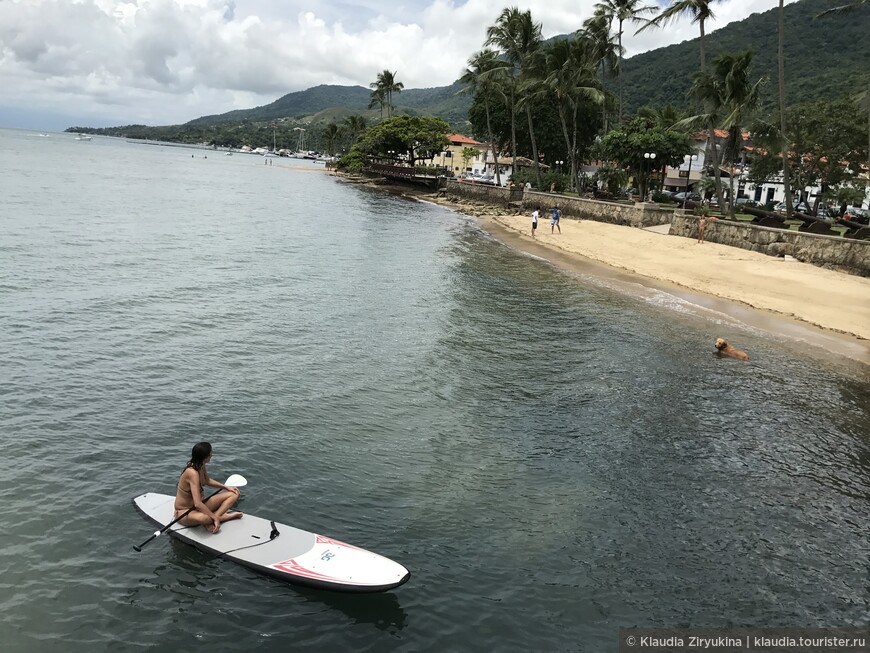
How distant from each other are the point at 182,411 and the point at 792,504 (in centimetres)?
1163

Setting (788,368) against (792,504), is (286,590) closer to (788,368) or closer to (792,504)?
(792,504)

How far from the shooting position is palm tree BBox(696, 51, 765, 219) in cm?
3638

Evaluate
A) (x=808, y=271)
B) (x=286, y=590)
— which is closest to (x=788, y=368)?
(x=808, y=271)

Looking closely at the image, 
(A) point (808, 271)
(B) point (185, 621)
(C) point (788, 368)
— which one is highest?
(A) point (808, 271)

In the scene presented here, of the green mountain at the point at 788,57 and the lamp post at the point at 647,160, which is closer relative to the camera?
the lamp post at the point at 647,160

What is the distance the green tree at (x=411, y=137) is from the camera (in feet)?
302

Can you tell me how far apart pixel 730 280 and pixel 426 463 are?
73.8 feet

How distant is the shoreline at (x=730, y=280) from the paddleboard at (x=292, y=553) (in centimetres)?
1738

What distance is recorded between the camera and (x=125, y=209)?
152ft

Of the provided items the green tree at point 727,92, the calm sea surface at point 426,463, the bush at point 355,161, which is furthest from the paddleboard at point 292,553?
the bush at point 355,161

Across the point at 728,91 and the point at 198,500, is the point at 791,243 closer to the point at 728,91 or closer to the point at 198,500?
the point at 728,91

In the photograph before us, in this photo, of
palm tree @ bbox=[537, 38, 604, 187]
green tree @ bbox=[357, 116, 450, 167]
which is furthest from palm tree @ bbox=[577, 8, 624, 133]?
green tree @ bbox=[357, 116, 450, 167]

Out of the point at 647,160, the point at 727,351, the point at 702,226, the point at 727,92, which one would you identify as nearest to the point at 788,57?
the point at 647,160

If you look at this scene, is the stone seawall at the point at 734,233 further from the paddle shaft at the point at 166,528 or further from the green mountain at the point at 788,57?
the green mountain at the point at 788,57
